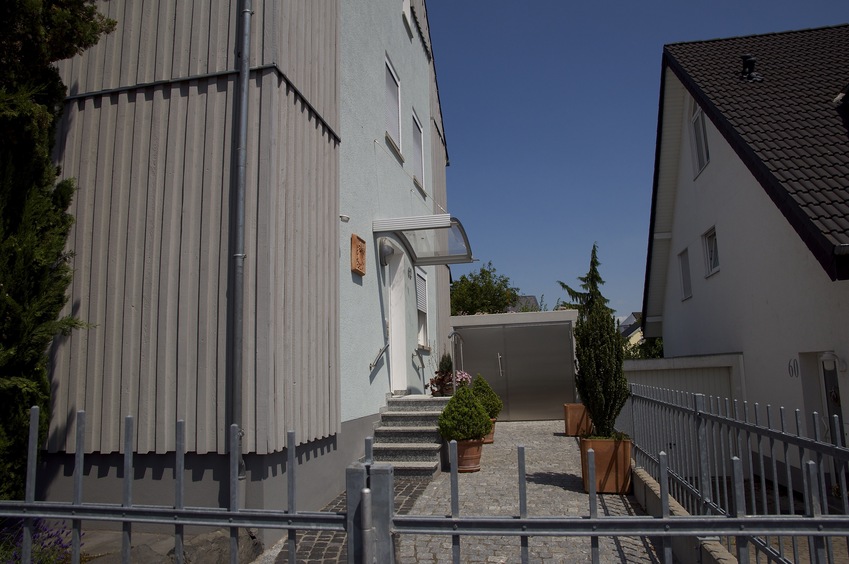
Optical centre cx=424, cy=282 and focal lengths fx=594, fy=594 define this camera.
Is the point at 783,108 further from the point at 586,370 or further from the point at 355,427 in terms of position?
the point at 355,427

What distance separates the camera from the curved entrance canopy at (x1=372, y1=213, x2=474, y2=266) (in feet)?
29.3

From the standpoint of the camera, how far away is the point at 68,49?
15.7ft

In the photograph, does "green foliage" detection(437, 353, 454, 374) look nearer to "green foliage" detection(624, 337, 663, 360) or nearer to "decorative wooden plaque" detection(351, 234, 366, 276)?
"decorative wooden plaque" detection(351, 234, 366, 276)

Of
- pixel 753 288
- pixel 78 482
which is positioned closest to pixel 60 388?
pixel 78 482

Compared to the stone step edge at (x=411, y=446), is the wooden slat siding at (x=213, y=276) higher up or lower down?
higher up

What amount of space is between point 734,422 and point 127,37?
6518 millimetres

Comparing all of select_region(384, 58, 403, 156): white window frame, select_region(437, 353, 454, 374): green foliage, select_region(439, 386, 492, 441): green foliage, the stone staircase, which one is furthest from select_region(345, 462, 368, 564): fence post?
select_region(437, 353, 454, 374): green foliage

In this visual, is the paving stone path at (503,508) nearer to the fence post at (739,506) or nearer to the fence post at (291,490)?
the fence post at (291,490)

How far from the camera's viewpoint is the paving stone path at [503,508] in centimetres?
477

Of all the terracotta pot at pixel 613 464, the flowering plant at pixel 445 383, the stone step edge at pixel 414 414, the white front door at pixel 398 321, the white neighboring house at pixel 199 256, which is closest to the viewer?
the white neighboring house at pixel 199 256

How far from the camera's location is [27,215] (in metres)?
4.51

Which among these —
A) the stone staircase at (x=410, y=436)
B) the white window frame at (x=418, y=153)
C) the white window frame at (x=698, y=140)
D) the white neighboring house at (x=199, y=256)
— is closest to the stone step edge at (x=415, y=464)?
the stone staircase at (x=410, y=436)

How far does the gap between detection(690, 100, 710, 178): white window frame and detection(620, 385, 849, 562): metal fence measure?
199 inches

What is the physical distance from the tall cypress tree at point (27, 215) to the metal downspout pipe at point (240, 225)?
1.24 m
